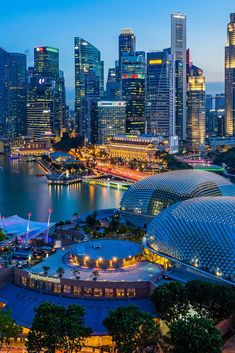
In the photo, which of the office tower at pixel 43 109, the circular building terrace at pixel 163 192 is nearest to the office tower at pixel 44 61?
the office tower at pixel 43 109

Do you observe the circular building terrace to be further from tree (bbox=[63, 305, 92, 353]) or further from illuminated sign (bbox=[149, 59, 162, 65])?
illuminated sign (bbox=[149, 59, 162, 65])

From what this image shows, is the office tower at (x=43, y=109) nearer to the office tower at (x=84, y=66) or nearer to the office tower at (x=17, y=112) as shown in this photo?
the office tower at (x=84, y=66)

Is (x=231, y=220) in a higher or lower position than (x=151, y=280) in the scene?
higher

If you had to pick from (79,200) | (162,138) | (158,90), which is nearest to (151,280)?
(79,200)

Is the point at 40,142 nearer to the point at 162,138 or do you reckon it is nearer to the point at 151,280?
the point at 162,138

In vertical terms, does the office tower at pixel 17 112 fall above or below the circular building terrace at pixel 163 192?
above

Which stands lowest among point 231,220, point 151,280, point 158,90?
point 151,280
